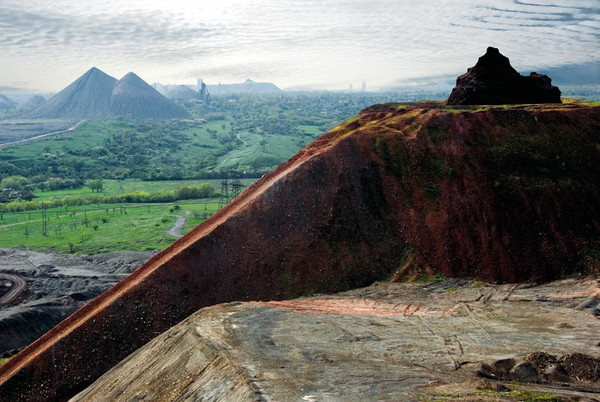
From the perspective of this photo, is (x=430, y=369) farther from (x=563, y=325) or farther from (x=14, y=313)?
(x=14, y=313)

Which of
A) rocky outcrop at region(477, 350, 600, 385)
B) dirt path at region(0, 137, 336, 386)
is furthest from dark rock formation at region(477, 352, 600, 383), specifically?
dirt path at region(0, 137, 336, 386)

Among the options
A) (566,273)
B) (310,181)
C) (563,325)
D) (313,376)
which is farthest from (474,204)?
(313,376)

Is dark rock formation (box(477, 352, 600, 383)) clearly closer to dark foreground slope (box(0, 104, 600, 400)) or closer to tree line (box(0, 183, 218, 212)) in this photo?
dark foreground slope (box(0, 104, 600, 400))

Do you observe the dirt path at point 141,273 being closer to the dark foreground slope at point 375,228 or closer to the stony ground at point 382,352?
the dark foreground slope at point 375,228

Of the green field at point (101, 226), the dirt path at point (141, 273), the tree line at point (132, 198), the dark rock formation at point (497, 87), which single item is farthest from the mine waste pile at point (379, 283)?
the tree line at point (132, 198)

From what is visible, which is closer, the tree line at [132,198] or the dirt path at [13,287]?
the dirt path at [13,287]

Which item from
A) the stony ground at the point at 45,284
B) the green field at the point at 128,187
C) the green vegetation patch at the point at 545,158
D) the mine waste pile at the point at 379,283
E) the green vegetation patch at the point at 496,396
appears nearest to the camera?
the green vegetation patch at the point at 496,396
